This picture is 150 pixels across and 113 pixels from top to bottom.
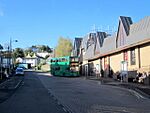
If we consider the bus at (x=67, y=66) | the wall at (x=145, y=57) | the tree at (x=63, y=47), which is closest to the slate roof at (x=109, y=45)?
the bus at (x=67, y=66)

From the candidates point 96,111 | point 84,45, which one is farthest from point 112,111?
point 84,45

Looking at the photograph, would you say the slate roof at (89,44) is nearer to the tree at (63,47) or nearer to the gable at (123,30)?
the gable at (123,30)

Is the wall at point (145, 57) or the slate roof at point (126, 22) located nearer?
the wall at point (145, 57)

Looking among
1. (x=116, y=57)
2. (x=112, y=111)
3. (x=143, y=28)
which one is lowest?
(x=112, y=111)

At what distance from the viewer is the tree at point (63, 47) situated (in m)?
106

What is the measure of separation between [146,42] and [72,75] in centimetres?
2897

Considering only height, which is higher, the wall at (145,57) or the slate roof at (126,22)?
the slate roof at (126,22)

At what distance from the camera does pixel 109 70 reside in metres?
56.3

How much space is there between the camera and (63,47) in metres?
107

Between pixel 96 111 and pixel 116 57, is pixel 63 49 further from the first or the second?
pixel 96 111

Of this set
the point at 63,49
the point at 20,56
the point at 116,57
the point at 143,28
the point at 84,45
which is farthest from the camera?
the point at 20,56

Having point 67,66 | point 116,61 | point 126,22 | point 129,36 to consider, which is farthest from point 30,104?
point 67,66

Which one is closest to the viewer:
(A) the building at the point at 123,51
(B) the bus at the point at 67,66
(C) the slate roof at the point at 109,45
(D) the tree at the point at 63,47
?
(A) the building at the point at 123,51

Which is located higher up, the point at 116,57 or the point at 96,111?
the point at 116,57
